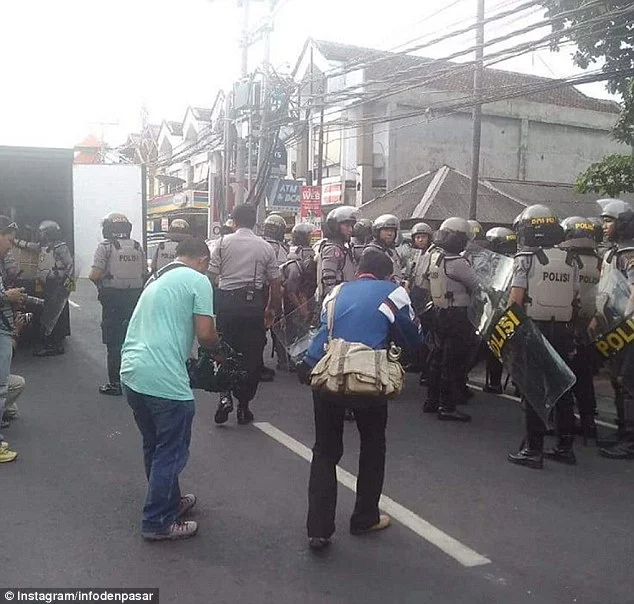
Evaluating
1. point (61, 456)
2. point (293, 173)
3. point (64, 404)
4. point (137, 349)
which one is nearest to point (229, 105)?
point (293, 173)

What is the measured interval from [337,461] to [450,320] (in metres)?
3.27

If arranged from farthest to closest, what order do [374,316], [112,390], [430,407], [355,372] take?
[112,390], [430,407], [374,316], [355,372]

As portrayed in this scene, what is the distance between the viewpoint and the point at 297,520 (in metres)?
4.48

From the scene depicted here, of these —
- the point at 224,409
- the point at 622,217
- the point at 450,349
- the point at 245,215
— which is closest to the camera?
the point at 622,217

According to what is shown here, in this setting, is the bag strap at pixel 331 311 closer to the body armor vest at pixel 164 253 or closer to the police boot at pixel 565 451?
the police boot at pixel 565 451

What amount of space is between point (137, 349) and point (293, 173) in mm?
26763

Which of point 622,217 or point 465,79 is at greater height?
point 465,79

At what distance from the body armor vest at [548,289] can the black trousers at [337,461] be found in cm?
→ 207

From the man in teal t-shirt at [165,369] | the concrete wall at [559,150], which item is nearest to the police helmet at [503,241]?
the man in teal t-shirt at [165,369]

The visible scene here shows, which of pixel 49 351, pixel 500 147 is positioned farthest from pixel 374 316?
pixel 500 147

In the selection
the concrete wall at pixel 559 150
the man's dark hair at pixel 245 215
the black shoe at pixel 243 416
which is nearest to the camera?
the man's dark hair at pixel 245 215

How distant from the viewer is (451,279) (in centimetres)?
707

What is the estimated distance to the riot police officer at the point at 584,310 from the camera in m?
6.16

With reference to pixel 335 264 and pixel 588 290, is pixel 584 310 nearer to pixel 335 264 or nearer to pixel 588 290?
pixel 588 290
